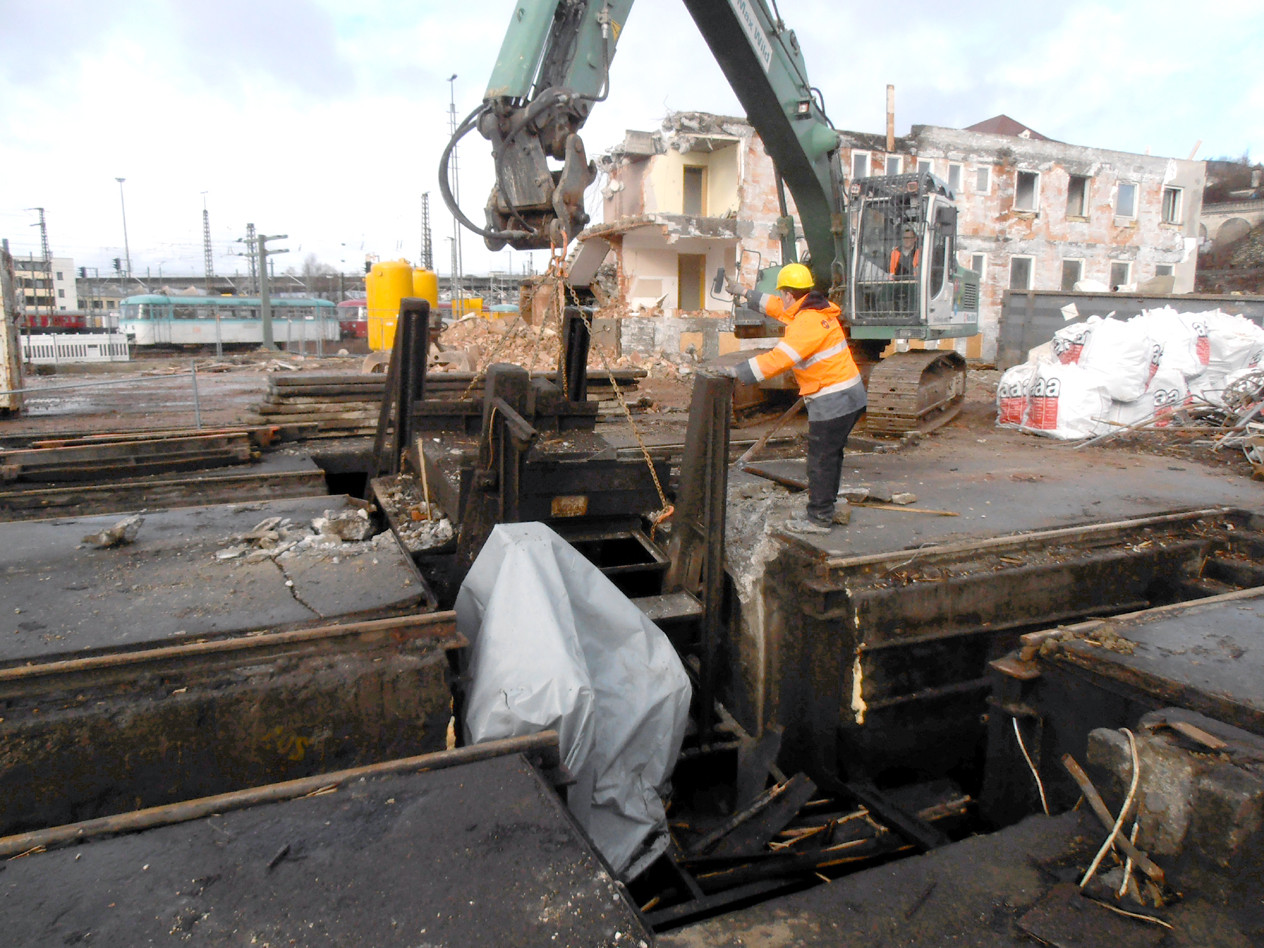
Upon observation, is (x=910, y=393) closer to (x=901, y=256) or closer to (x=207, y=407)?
(x=901, y=256)

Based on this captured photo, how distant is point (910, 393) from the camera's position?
9.23 meters

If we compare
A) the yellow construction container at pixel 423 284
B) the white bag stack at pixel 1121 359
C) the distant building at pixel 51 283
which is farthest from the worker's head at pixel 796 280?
the distant building at pixel 51 283

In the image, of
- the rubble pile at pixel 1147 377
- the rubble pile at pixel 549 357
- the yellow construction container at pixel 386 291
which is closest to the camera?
the rubble pile at pixel 1147 377

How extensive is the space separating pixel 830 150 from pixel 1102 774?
8043 mm

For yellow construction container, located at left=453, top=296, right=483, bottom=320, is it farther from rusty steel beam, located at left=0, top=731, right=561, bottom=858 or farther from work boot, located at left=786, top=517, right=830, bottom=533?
rusty steel beam, located at left=0, top=731, right=561, bottom=858

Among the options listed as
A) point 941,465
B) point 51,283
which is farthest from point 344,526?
point 51,283

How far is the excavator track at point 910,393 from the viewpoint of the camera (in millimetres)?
9258

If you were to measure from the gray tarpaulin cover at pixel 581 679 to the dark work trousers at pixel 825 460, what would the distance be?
1564 mm

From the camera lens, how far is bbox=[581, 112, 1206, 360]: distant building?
22.0 m

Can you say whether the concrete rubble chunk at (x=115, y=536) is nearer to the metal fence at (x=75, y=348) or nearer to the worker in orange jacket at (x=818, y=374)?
the worker in orange jacket at (x=818, y=374)

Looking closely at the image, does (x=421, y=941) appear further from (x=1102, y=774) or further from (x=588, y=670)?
(x=1102, y=774)

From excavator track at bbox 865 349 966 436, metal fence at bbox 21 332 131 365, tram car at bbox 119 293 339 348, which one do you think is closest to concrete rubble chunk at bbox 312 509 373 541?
excavator track at bbox 865 349 966 436

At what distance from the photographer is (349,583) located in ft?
12.3

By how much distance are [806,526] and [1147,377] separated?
6.83m
